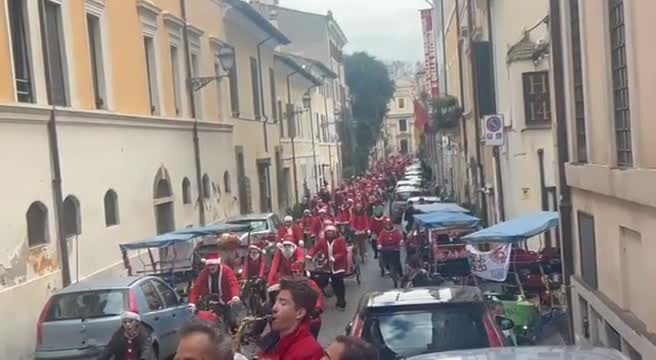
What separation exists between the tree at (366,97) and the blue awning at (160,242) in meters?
61.1

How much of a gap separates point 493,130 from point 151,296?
36.0ft

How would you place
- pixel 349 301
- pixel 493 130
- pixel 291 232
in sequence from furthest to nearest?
pixel 493 130
pixel 291 232
pixel 349 301

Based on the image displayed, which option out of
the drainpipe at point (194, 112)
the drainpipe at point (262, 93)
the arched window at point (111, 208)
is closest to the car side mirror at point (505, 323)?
the arched window at point (111, 208)

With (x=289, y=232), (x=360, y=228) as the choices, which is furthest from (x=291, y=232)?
(x=360, y=228)

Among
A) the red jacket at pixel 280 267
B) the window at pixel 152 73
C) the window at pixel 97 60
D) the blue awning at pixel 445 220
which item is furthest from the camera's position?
the window at pixel 152 73

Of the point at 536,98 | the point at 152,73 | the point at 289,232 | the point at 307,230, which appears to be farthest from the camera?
the point at 307,230

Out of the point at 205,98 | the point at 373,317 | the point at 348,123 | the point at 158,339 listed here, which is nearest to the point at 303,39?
the point at 348,123

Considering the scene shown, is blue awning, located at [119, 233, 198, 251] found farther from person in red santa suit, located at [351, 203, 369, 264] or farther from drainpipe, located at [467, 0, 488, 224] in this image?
drainpipe, located at [467, 0, 488, 224]

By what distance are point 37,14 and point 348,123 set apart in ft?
202

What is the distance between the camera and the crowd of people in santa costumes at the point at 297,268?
16.7 ft

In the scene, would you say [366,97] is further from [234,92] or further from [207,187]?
[207,187]

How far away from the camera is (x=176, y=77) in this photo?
28.1m

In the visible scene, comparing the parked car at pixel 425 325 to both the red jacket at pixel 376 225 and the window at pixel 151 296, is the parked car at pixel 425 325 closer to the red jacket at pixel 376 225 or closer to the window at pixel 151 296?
the window at pixel 151 296

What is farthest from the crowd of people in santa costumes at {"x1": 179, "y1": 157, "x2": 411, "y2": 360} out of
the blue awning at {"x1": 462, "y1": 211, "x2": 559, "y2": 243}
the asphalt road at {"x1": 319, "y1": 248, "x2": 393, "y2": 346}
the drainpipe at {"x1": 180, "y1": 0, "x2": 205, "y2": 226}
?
the drainpipe at {"x1": 180, "y1": 0, "x2": 205, "y2": 226}
